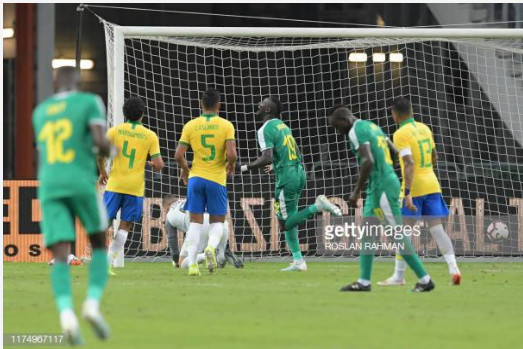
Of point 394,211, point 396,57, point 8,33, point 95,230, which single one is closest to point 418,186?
point 394,211

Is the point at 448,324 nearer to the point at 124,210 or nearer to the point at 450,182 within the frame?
the point at 124,210

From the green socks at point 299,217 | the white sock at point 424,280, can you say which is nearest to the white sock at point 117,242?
the green socks at point 299,217

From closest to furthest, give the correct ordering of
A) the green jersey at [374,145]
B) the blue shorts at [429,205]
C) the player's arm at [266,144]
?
the green jersey at [374,145] → the blue shorts at [429,205] → the player's arm at [266,144]

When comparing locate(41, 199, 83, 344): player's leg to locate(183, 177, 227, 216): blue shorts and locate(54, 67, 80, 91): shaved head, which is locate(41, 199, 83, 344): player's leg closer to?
locate(54, 67, 80, 91): shaved head

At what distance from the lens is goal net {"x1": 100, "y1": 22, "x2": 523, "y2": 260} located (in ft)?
64.7

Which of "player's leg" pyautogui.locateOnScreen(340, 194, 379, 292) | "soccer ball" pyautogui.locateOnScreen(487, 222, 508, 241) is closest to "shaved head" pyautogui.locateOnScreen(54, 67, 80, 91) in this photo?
"player's leg" pyautogui.locateOnScreen(340, 194, 379, 292)

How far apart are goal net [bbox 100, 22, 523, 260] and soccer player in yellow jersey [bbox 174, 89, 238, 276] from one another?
5.21 metres

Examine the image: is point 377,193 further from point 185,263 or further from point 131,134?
point 185,263

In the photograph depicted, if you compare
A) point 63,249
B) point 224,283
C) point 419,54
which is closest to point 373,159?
point 224,283

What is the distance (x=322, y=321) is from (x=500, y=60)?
12548 millimetres

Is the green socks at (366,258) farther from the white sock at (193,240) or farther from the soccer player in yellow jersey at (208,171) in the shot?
the white sock at (193,240)

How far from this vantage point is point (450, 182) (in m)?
20.7

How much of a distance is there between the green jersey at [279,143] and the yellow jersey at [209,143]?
1181 mm

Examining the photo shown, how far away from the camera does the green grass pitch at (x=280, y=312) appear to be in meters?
8.07
